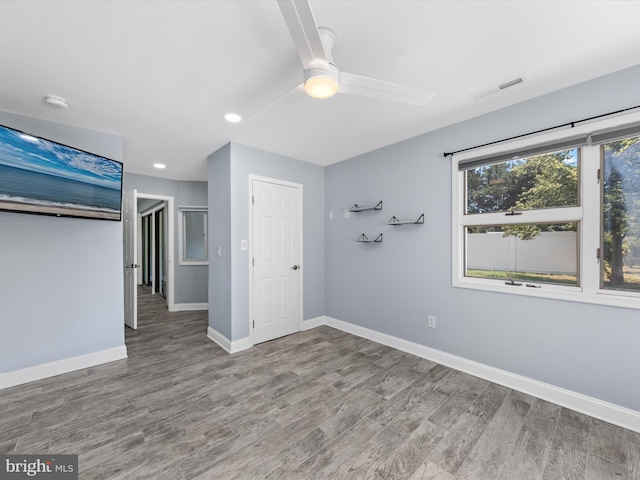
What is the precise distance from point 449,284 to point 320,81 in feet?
8.01

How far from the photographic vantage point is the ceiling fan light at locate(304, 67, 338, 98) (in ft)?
4.56

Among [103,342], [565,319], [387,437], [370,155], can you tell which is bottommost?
[387,437]

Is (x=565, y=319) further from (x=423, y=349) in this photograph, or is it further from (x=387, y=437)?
(x=387, y=437)

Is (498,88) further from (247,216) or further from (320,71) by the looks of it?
(247,216)

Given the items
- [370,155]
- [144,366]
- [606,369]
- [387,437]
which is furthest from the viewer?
[370,155]

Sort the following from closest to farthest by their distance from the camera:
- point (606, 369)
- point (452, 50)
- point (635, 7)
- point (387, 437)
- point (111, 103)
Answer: point (635, 7), point (452, 50), point (387, 437), point (606, 369), point (111, 103)

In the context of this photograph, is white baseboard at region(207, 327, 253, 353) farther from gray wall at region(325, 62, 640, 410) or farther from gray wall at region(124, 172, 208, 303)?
gray wall at region(124, 172, 208, 303)

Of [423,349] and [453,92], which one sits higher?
[453,92]

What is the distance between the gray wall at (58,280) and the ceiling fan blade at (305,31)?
113 inches

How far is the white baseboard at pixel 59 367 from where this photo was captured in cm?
247

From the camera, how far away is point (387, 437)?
1.86m

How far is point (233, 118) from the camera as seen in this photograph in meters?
2.66

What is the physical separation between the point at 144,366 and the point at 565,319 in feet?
13.4

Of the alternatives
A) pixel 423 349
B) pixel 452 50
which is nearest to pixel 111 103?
pixel 452 50
